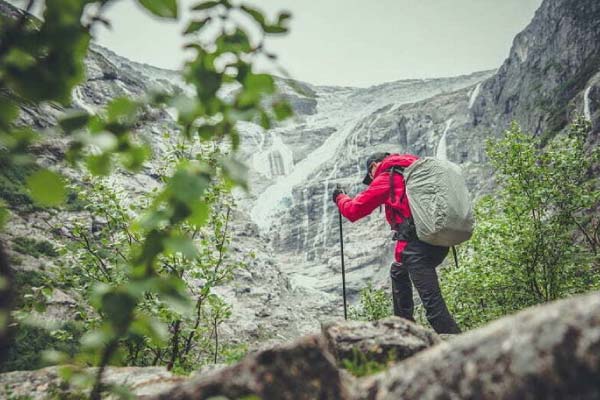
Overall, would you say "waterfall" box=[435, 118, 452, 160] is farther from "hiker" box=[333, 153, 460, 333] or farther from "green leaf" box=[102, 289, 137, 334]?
"green leaf" box=[102, 289, 137, 334]

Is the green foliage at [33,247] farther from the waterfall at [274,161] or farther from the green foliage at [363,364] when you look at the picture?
the waterfall at [274,161]

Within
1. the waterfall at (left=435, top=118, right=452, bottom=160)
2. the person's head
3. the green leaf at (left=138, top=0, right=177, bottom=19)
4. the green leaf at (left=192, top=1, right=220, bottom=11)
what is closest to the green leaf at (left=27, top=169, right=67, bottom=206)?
the green leaf at (left=138, top=0, right=177, bottom=19)

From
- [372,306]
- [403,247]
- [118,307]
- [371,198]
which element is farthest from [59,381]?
[372,306]

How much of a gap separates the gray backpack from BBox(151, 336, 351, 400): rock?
11.1 ft

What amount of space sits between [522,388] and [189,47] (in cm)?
147

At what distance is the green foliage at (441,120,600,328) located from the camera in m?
10.5

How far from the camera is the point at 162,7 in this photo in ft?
3.65

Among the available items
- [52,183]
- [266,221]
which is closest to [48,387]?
[52,183]

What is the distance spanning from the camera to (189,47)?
123cm

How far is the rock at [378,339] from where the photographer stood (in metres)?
2.88

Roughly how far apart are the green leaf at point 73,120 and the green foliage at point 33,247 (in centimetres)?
4650

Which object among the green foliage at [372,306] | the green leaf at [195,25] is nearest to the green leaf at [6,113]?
the green leaf at [195,25]

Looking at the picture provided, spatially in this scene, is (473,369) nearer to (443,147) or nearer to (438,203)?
(438,203)

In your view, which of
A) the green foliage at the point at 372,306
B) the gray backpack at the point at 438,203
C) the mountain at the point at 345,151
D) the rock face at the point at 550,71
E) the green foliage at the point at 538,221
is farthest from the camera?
the rock face at the point at 550,71
